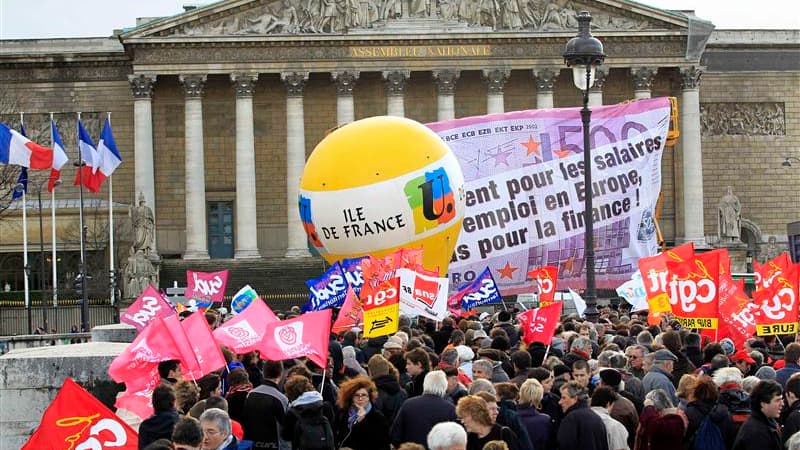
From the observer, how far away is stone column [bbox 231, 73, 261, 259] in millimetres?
65750

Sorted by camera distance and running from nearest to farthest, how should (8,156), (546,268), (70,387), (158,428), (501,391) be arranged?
(70,387)
(158,428)
(501,391)
(546,268)
(8,156)

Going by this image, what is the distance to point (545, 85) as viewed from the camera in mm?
66938

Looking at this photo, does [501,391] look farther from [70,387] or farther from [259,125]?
[259,125]

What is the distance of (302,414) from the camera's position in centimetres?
1381

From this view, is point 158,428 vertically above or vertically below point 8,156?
below

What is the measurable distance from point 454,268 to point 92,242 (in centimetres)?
4037

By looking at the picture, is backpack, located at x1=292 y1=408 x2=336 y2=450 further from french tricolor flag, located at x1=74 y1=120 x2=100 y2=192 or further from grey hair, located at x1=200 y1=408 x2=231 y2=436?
french tricolor flag, located at x1=74 y1=120 x2=100 y2=192

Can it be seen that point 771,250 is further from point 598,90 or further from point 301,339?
point 301,339

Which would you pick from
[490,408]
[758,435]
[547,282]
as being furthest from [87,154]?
[758,435]

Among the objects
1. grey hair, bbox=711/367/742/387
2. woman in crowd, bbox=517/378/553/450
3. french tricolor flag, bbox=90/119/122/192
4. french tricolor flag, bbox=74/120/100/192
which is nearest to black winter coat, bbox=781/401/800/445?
grey hair, bbox=711/367/742/387

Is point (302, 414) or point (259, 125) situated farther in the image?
point (259, 125)

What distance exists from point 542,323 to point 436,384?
701 centimetres

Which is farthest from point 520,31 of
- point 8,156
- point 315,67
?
point 8,156

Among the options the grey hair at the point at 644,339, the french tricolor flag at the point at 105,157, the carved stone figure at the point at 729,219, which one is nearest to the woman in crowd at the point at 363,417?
the grey hair at the point at 644,339
